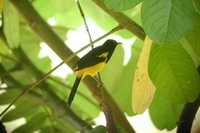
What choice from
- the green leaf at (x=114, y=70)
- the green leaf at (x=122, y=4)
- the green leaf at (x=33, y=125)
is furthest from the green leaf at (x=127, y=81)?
the green leaf at (x=122, y=4)

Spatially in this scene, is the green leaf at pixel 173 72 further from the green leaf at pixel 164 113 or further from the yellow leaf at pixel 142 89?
the green leaf at pixel 164 113

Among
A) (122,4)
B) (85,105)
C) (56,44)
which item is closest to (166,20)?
(122,4)

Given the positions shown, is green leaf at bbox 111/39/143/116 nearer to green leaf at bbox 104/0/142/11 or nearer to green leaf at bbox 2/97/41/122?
green leaf at bbox 2/97/41/122

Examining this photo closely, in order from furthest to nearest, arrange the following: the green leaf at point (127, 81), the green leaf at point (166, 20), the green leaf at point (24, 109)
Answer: the green leaf at point (24, 109) → the green leaf at point (127, 81) → the green leaf at point (166, 20)

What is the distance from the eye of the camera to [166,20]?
0.94 feet

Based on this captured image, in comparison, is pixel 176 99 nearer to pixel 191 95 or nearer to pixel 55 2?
pixel 191 95

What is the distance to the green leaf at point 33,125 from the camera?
2.31 feet

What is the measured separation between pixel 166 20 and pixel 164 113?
Answer: 1.02ft

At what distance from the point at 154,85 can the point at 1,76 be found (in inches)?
15.1

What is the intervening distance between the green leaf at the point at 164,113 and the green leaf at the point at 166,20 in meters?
0.26

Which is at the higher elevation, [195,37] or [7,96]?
[7,96]

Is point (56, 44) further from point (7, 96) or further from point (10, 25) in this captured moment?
point (7, 96)

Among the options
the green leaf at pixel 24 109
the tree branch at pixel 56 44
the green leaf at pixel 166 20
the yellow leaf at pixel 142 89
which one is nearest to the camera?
the green leaf at pixel 166 20

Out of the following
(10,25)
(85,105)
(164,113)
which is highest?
(10,25)
